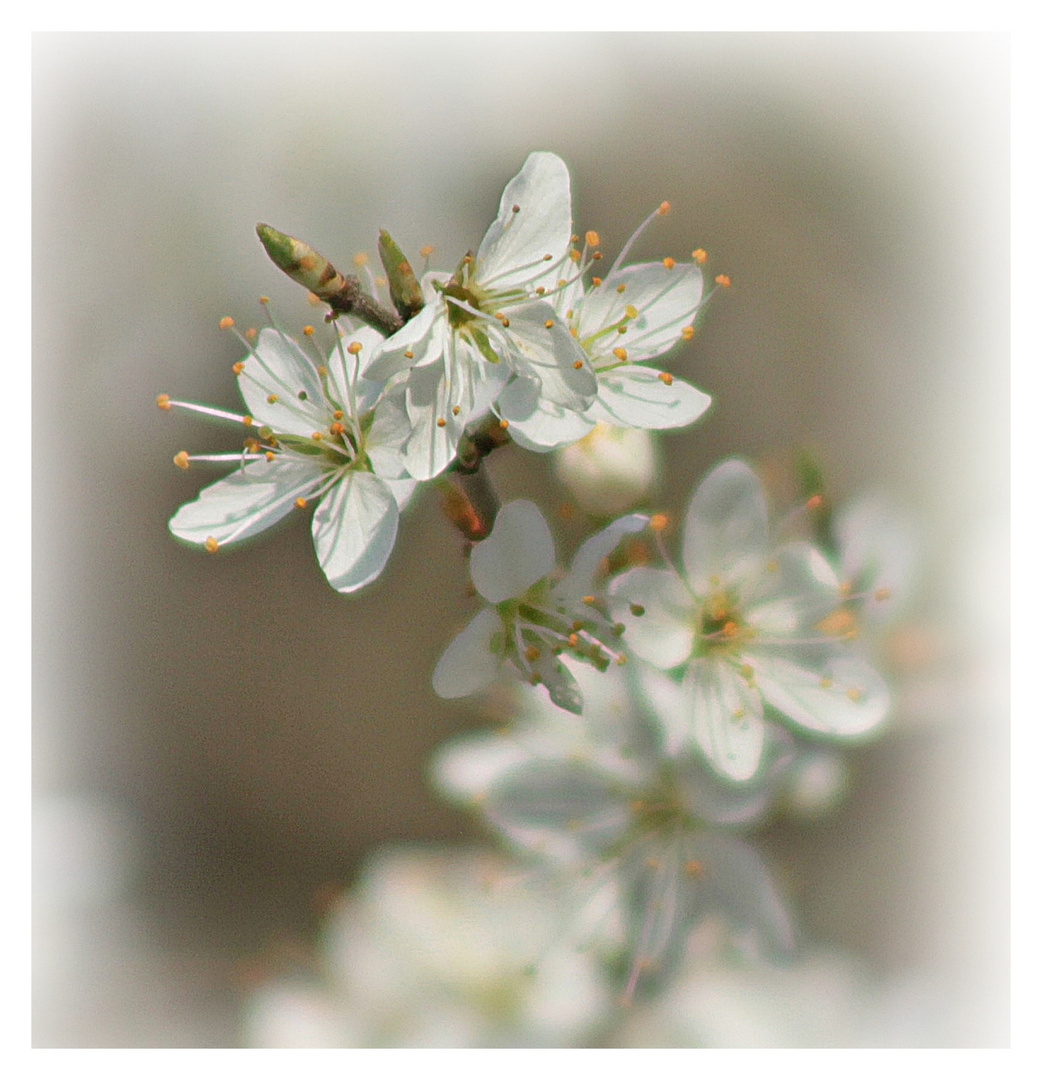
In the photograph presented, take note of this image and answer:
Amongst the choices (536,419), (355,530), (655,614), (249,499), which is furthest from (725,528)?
(249,499)

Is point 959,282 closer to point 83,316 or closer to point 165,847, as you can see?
point 83,316

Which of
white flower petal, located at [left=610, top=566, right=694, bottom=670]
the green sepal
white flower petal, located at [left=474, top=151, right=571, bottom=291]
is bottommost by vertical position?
white flower petal, located at [left=610, top=566, right=694, bottom=670]

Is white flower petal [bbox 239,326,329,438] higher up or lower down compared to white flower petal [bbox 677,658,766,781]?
higher up

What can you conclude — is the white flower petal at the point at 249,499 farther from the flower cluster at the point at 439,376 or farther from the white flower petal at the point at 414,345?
the white flower petal at the point at 414,345

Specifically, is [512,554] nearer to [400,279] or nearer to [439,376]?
[439,376]

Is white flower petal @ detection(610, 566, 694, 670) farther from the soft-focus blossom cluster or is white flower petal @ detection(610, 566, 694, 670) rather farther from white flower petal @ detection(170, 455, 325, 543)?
white flower petal @ detection(170, 455, 325, 543)

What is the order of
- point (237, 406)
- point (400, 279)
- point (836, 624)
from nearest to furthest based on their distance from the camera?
1. point (400, 279)
2. point (836, 624)
3. point (237, 406)

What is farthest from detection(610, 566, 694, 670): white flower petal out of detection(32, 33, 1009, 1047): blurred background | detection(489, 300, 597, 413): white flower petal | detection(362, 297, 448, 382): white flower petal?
detection(32, 33, 1009, 1047): blurred background

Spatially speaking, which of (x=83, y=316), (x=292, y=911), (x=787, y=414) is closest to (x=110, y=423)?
(x=83, y=316)
